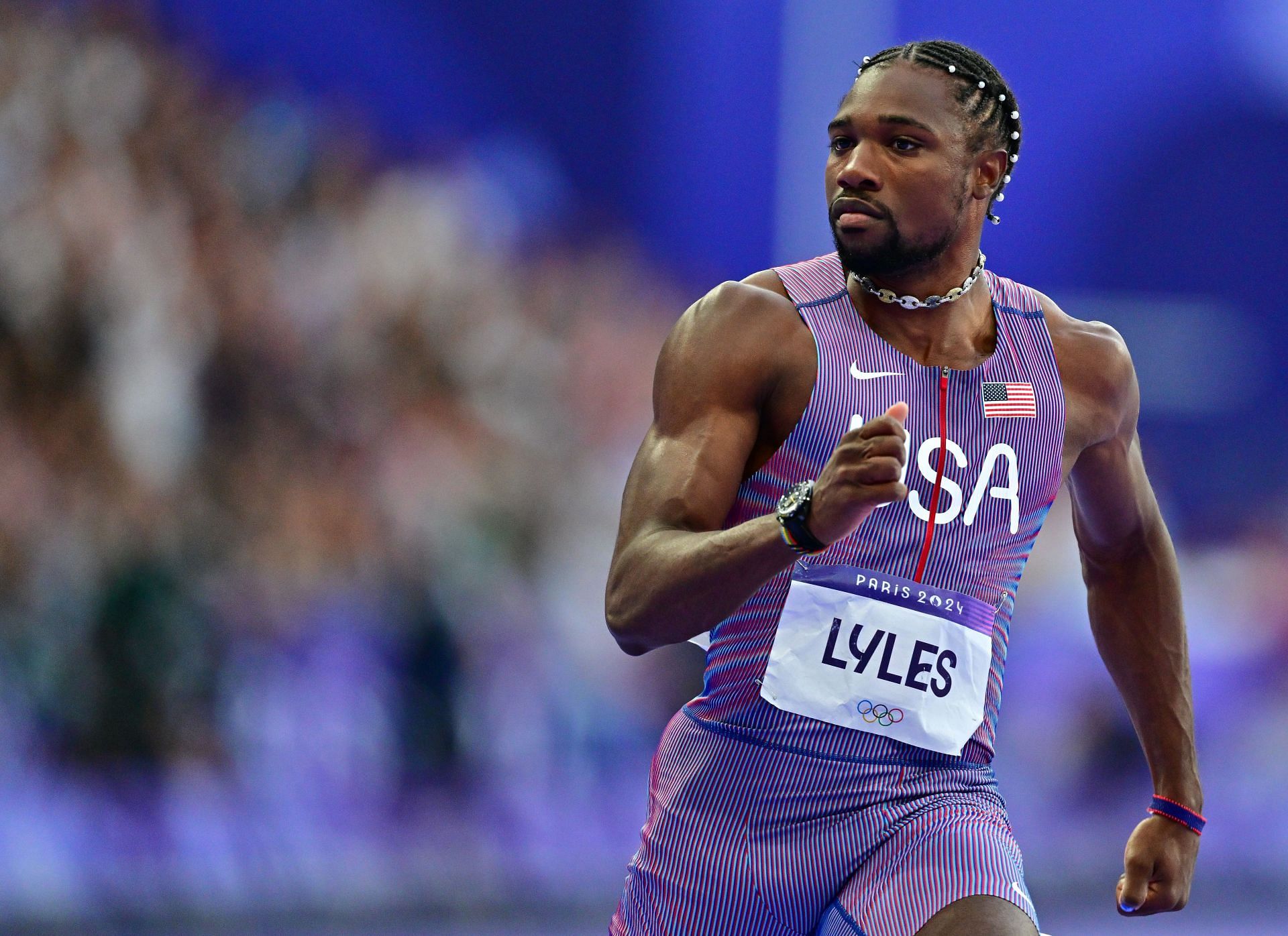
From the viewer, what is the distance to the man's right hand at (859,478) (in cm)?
214

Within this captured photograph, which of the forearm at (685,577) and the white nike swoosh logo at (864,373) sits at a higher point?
the white nike swoosh logo at (864,373)

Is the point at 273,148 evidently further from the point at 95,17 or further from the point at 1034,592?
the point at 1034,592

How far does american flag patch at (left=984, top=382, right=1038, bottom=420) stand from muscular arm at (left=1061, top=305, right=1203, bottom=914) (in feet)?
0.39

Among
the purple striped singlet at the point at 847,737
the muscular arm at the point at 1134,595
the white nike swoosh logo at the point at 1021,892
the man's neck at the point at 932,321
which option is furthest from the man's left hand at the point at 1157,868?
the man's neck at the point at 932,321

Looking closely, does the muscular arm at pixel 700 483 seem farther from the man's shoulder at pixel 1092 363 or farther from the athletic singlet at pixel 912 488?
the man's shoulder at pixel 1092 363

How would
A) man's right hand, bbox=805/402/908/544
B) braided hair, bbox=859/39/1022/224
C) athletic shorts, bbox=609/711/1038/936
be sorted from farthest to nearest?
braided hair, bbox=859/39/1022/224 < athletic shorts, bbox=609/711/1038/936 < man's right hand, bbox=805/402/908/544

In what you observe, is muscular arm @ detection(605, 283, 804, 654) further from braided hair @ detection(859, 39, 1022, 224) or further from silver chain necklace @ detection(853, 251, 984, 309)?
braided hair @ detection(859, 39, 1022, 224)

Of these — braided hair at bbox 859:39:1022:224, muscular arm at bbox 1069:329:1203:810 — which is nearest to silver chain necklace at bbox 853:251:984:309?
braided hair at bbox 859:39:1022:224

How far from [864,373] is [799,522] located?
23.2 inches

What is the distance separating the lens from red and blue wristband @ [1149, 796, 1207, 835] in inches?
122

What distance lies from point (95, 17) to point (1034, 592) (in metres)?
5.29

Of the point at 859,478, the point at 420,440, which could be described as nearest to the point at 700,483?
the point at 859,478

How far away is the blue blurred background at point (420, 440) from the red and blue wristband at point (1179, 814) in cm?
430

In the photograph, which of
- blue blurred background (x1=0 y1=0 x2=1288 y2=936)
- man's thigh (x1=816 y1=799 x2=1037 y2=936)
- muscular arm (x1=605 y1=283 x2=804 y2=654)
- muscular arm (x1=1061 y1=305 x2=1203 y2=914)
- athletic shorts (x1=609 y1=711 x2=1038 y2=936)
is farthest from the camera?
blue blurred background (x1=0 y1=0 x2=1288 y2=936)
